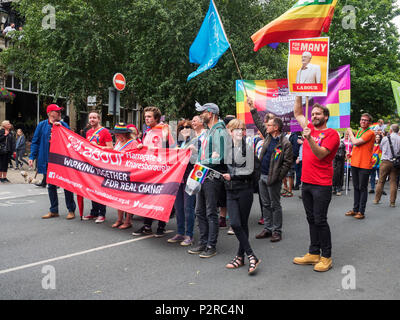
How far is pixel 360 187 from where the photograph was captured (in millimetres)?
8211

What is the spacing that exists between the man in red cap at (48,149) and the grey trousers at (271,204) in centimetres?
365

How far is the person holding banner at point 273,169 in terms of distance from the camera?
20.1ft

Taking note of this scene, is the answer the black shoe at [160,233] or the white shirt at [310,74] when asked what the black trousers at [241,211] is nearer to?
the white shirt at [310,74]

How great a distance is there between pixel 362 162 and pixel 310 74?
3885mm

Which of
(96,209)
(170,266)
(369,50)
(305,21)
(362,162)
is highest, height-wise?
(369,50)

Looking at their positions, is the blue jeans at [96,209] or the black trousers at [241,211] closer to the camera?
the black trousers at [241,211]

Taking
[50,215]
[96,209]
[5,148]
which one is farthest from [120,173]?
[5,148]

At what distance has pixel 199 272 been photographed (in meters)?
4.70

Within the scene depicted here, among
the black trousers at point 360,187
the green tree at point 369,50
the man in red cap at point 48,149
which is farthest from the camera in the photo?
the green tree at point 369,50

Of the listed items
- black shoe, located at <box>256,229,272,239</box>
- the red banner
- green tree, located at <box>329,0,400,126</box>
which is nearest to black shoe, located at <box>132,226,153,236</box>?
the red banner

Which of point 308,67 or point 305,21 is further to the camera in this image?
point 305,21

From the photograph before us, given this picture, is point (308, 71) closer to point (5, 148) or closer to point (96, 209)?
point (96, 209)

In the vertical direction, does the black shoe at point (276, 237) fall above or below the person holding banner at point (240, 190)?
below

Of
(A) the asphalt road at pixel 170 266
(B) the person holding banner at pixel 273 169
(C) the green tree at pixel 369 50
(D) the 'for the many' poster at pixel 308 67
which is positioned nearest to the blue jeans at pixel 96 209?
(A) the asphalt road at pixel 170 266
